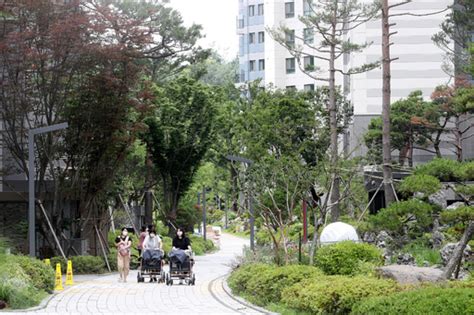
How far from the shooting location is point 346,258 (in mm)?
21859

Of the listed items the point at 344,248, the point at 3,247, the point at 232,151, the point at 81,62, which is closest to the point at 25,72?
the point at 81,62

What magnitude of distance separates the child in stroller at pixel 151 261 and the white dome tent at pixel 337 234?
15.4 ft

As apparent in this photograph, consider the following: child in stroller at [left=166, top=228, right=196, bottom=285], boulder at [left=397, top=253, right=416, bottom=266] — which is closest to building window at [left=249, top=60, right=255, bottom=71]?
child in stroller at [left=166, top=228, right=196, bottom=285]

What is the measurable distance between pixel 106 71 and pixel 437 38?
12.4 metres

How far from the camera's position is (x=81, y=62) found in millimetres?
33750

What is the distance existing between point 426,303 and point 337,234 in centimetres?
1311

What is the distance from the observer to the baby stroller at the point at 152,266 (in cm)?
2820

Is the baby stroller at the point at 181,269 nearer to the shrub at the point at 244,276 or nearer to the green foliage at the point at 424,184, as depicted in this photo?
the shrub at the point at 244,276

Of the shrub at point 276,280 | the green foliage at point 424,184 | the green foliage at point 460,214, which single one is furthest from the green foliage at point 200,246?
the green foliage at point 460,214

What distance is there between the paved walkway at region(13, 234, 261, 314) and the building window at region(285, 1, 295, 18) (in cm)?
6098

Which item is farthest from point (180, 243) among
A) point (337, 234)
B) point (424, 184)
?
point (424, 184)

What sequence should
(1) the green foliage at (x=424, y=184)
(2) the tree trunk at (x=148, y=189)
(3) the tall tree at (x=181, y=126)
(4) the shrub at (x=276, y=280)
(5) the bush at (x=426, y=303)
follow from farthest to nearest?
(2) the tree trunk at (x=148, y=189) → (3) the tall tree at (x=181, y=126) → (1) the green foliage at (x=424, y=184) → (4) the shrub at (x=276, y=280) → (5) the bush at (x=426, y=303)

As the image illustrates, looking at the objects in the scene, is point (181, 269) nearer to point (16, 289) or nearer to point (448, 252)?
point (16, 289)

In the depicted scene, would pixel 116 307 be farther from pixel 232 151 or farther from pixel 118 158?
pixel 232 151
